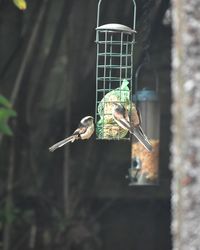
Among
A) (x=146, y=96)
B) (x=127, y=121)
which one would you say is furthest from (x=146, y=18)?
(x=127, y=121)

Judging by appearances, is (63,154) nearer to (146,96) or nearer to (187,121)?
(146,96)

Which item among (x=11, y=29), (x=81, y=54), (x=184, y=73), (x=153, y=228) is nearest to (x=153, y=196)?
(x=153, y=228)

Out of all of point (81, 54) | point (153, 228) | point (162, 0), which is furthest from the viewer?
point (153, 228)

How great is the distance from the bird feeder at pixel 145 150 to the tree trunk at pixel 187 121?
82.0 inches

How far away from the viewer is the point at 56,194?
23.0 feet

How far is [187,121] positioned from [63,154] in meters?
3.93

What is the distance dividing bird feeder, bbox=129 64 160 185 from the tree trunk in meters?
2.08

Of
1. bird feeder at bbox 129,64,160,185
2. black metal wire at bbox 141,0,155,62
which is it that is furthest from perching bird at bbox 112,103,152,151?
bird feeder at bbox 129,64,160,185

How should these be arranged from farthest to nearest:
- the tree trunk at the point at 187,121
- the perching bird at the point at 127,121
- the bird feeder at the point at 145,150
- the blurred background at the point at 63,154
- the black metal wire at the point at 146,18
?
the blurred background at the point at 63,154 < the bird feeder at the point at 145,150 < the black metal wire at the point at 146,18 < the perching bird at the point at 127,121 < the tree trunk at the point at 187,121

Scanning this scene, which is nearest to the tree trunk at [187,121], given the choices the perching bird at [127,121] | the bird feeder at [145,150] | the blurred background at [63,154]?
the perching bird at [127,121]

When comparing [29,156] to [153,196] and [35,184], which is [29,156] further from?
[153,196]

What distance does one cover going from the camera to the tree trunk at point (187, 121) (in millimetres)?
3109

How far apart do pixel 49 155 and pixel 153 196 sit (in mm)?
894

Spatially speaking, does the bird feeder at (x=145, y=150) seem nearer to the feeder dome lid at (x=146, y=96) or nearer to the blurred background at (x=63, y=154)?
the feeder dome lid at (x=146, y=96)
